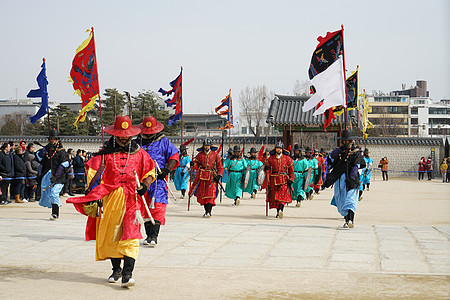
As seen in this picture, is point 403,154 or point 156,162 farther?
point 403,154

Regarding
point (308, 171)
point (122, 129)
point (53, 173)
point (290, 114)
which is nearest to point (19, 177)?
point (53, 173)

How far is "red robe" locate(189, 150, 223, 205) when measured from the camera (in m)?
12.2

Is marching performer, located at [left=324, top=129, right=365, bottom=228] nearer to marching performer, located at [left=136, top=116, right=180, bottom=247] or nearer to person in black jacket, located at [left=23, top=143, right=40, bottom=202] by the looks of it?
marching performer, located at [left=136, top=116, right=180, bottom=247]

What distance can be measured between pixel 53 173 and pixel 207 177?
131 inches

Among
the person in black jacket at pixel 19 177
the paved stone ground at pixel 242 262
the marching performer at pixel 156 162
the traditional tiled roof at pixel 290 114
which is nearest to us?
the paved stone ground at pixel 242 262

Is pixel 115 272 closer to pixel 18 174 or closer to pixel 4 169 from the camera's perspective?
pixel 4 169

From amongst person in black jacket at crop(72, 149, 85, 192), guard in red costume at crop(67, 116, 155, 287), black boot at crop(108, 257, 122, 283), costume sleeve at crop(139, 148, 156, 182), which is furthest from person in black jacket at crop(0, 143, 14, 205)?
black boot at crop(108, 257, 122, 283)

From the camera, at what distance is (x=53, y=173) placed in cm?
1068

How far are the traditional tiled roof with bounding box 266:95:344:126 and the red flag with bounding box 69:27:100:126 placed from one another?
21.9 m

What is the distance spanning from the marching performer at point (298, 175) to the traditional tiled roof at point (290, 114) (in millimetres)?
14524

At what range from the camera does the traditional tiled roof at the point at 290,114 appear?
3166 centimetres

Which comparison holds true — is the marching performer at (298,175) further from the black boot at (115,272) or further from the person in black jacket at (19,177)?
the black boot at (115,272)

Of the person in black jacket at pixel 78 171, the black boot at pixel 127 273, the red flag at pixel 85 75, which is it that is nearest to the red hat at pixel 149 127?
the red flag at pixel 85 75

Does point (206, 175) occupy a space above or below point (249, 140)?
below
